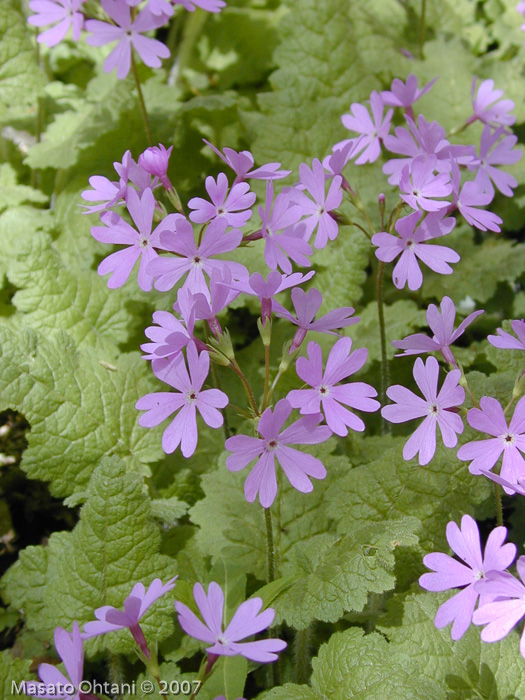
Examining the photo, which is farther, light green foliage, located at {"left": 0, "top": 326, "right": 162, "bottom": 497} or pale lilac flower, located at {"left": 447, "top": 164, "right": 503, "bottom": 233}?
light green foliage, located at {"left": 0, "top": 326, "right": 162, "bottom": 497}

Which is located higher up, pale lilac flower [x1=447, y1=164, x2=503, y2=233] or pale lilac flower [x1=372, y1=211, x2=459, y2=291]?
pale lilac flower [x1=447, y1=164, x2=503, y2=233]

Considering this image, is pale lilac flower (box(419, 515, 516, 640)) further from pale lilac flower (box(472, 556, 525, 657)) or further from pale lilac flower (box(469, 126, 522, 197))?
pale lilac flower (box(469, 126, 522, 197))

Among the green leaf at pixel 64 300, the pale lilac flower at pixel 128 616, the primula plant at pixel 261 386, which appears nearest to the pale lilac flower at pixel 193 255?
the primula plant at pixel 261 386

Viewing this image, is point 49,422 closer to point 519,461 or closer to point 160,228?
point 160,228

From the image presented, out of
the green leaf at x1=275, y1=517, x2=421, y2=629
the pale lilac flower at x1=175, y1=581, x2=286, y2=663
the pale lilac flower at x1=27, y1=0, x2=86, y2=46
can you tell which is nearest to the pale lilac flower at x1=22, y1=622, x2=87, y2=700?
the pale lilac flower at x1=175, y1=581, x2=286, y2=663

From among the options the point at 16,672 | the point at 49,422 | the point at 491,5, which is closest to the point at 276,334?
the point at 49,422
